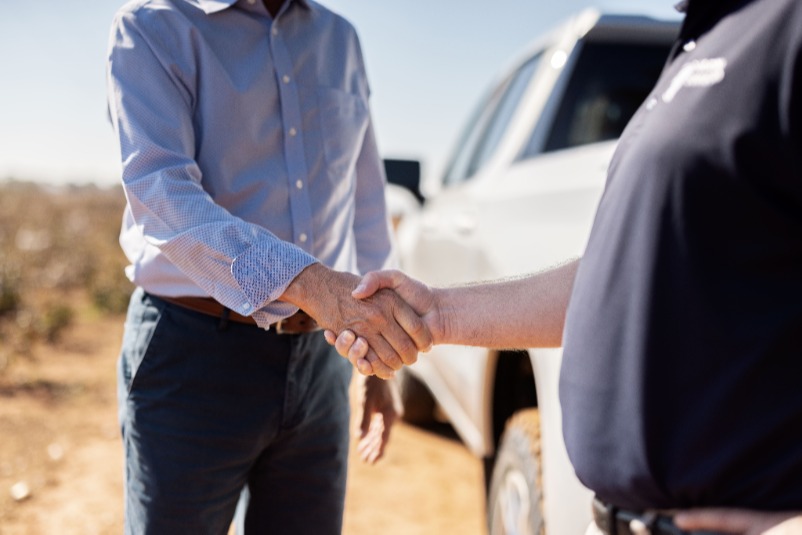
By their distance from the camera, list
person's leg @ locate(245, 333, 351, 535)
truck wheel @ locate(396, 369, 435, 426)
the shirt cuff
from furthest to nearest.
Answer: truck wheel @ locate(396, 369, 435, 426) < person's leg @ locate(245, 333, 351, 535) < the shirt cuff

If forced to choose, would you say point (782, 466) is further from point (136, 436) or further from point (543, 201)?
point (543, 201)

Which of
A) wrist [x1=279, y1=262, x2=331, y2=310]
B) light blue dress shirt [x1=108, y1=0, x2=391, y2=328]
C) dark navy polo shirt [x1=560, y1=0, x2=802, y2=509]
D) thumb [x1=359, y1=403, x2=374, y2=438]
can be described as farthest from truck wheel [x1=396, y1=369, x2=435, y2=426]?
dark navy polo shirt [x1=560, y1=0, x2=802, y2=509]

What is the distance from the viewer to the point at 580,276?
1.35 meters

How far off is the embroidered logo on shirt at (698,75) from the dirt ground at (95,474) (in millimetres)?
3192

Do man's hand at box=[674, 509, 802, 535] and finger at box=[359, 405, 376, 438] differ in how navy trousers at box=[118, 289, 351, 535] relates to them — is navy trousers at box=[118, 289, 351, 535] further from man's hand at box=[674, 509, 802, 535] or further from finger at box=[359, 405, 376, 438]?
man's hand at box=[674, 509, 802, 535]

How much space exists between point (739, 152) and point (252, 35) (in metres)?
1.36

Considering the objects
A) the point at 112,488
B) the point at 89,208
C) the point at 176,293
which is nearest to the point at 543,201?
the point at 176,293

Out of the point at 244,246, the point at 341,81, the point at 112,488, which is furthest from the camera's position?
the point at 112,488

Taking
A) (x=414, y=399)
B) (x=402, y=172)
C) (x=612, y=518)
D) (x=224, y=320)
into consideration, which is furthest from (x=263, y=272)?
(x=414, y=399)

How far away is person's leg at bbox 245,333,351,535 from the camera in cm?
211

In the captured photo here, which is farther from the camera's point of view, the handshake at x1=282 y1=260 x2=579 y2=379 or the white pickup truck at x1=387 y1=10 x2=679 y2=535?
the white pickup truck at x1=387 y1=10 x2=679 y2=535

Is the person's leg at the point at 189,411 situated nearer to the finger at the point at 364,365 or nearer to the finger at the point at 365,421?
the finger at the point at 364,365

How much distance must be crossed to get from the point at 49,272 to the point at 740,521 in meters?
12.8

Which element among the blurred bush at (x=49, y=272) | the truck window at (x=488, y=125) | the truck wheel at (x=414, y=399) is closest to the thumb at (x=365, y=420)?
the truck window at (x=488, y=125)
